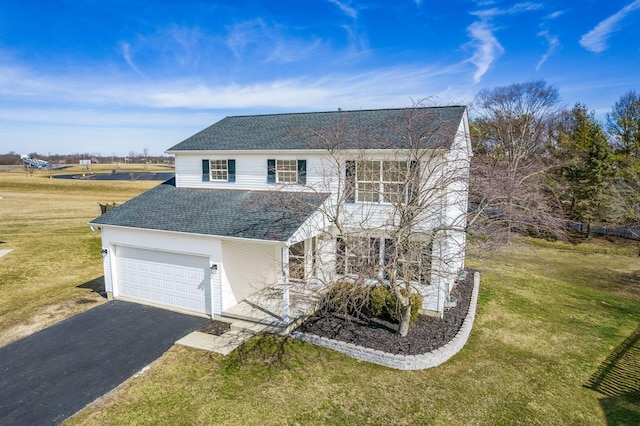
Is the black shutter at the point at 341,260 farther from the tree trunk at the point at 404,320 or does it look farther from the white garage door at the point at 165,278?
the white garage door at the point at 165,278

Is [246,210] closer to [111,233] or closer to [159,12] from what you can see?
[111,233]

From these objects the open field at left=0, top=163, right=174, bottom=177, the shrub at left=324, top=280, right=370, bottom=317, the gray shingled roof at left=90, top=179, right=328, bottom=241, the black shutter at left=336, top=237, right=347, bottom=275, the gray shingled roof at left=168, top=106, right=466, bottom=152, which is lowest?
the shrub at left=324, top=280, right=370, bottom=317

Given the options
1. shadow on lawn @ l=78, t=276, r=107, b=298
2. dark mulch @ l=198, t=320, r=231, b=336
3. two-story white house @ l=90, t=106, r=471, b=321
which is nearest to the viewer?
dark mulch @ l=198, t=320, r=231, b=336

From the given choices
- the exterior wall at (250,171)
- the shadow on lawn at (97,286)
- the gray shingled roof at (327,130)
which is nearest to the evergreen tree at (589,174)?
the gray shingled roof at (327,130)

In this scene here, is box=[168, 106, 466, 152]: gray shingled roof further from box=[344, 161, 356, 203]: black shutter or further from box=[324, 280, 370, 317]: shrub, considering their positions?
box=[324, 280, 370, 317]: shrub

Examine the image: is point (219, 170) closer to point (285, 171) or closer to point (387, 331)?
point (285, 171)

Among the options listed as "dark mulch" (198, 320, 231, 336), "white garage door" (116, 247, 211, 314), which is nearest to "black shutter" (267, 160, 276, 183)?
"white garage door" (116, 247, 211, 314)
